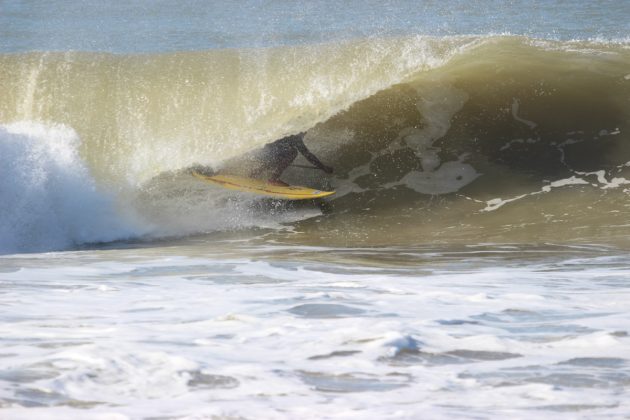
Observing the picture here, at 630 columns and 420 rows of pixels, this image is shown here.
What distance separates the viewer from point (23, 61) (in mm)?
16469

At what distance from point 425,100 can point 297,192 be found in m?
2.57

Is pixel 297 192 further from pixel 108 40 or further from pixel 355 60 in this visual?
pixel 108 40

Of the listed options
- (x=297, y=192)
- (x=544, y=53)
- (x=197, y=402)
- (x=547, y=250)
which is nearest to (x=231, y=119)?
(x=297, y=192)

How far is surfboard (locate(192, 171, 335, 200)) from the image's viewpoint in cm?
991

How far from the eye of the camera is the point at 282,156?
10570 millimetres

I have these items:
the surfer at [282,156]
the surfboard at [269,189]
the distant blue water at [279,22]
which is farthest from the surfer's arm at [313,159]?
the distant blue water at [279,22]

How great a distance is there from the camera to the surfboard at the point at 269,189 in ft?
32.5

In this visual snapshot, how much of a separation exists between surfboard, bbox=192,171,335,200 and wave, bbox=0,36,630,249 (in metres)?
0.16

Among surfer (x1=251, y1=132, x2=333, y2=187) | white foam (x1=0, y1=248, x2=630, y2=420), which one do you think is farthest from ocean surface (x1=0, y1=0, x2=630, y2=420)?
surfer (x1=251, y1=132, x2=333, y2=187)

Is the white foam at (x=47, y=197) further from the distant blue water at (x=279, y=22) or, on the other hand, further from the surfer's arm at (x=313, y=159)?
the distant blue water at (x=279, y=22)

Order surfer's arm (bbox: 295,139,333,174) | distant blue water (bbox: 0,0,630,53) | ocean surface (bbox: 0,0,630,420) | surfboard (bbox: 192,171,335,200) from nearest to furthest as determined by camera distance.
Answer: ocean surface (bbox: 0,0,630,420) → surfboard (bbox: 192,171,335,200) → surfer's arm (bbox: 295,139,333,174) → distant blue water (bbox: 0,0,630,53)

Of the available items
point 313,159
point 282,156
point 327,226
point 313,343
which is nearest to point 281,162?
point 282,156

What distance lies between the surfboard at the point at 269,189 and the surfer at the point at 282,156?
4.0 inches

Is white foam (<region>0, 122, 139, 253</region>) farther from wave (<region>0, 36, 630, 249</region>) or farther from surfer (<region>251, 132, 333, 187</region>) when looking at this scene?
surfer (<region>251, 132, 333, 187</region>)
